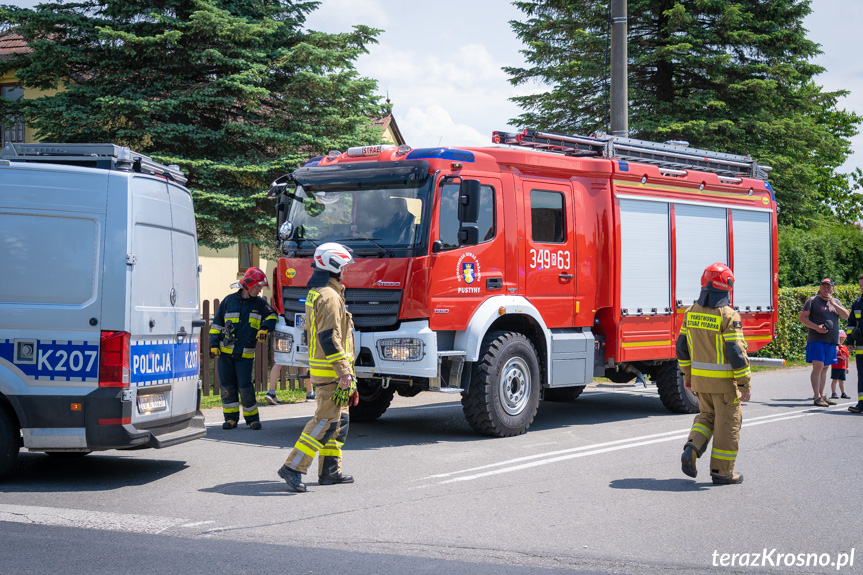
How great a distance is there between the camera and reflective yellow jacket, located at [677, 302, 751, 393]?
7609 millimetres

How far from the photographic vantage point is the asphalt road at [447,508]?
5.30 m

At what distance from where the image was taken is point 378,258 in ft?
30.9

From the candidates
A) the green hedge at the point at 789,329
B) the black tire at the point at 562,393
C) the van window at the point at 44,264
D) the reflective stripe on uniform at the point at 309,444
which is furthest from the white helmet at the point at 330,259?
the green hedge at the point at 789,329

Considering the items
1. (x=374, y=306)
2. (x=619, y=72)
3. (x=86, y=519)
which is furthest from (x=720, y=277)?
(x=619, y=72)

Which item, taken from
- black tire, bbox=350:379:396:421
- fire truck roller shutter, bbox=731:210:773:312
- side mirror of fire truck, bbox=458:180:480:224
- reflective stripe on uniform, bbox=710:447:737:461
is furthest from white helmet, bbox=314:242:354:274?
fire truck roller shutter, bbox=731:210:773:312

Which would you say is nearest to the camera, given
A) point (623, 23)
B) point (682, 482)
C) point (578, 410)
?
point (682, 482)

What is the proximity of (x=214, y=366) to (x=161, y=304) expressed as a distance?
→ 6277mm

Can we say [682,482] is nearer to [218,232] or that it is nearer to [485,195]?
[485,195]

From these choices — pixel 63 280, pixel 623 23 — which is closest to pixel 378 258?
pixel 63 280

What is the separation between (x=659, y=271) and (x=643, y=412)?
211 cm

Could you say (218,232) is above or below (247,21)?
below

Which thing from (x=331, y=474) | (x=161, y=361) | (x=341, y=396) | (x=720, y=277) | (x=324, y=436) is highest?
(x=720, y=277)

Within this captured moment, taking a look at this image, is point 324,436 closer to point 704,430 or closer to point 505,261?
point 704,430

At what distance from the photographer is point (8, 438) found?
705 centimetres
